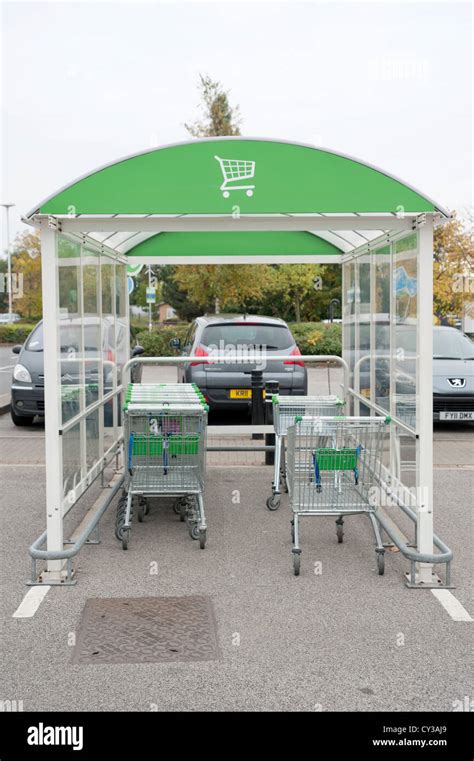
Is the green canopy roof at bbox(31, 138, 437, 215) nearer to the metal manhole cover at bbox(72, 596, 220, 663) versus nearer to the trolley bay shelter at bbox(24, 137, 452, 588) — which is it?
the trolley bay shelter at bbox(24, 137, 452, 588)

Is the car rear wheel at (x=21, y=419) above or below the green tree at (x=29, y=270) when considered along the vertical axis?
below

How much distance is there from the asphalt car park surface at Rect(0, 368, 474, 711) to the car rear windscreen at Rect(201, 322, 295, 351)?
416 centimetres

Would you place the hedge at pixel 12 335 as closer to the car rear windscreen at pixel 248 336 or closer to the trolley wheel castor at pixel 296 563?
the car rear windscreen at pixel 248 336

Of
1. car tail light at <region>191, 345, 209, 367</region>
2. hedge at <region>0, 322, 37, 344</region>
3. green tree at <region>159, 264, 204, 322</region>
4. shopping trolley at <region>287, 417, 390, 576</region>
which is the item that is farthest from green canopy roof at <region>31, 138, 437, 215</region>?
green tree at <region>159, 264, 204, 322</region>

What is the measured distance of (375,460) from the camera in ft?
21.1

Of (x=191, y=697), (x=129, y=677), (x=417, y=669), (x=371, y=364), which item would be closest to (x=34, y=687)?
(x=129, y=677)

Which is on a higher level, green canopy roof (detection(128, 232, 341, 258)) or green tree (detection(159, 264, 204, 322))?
green tree (detection(159, 264, 204, 322))

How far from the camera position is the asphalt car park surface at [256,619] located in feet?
13.8

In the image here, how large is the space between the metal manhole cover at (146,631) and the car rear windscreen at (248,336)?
6.86m

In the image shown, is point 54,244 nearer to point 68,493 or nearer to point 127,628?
point 68,493

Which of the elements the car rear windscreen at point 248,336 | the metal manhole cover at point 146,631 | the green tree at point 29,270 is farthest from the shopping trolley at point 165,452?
the green tree at point 29,270

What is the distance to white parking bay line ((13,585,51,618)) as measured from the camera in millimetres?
5302

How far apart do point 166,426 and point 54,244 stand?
1.91 meters
